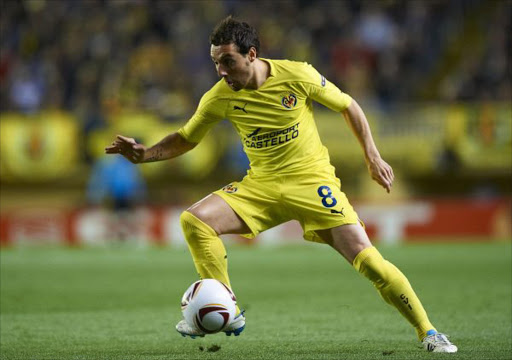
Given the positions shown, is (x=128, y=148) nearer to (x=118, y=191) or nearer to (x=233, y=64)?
(x=233, y=64)

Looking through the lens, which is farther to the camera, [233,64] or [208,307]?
[233,64]

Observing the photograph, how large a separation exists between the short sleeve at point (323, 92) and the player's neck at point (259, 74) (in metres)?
0.26

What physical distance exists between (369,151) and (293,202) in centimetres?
59

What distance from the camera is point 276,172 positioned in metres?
5.84

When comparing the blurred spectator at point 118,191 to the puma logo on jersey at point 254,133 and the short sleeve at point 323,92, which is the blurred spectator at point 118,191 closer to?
the puma logo on jersey at point 254,133

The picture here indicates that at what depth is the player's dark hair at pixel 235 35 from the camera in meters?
5.53

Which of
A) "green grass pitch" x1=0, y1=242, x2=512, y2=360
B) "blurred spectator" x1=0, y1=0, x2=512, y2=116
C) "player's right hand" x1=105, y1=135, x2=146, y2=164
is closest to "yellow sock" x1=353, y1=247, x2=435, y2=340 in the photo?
"green grass pitch" x1=0, y1=242, x2=512, y2=360

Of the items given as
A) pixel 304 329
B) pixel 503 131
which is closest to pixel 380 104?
pixel 503 131

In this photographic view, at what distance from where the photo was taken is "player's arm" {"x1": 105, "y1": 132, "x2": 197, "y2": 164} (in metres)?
5.91

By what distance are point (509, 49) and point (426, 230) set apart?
12.0 ft

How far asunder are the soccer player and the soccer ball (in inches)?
5.3

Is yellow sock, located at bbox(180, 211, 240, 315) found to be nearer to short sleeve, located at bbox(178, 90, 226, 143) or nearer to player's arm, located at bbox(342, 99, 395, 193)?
short sleeve, located at bbox(178, 90, 226, 143)

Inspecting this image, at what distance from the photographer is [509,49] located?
1639 centimetres

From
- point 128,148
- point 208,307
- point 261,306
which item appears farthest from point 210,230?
point 261,306
